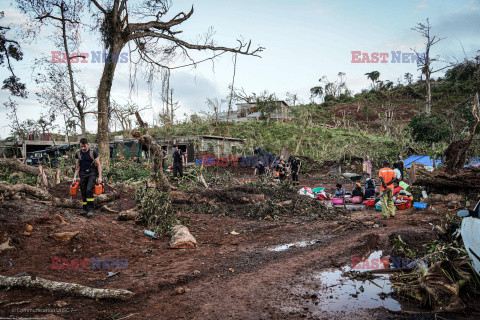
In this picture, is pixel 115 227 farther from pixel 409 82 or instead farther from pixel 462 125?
pixel 409 82

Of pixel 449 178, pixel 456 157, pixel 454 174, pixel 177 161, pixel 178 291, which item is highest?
pixel 456 157

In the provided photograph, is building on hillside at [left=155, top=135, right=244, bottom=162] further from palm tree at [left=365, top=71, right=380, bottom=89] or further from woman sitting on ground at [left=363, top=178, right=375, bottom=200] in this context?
palm tree at [left=365, top=71, right=380, bottom=89]

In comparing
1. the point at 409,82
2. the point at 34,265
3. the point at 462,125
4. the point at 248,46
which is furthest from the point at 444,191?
the point at 409,82

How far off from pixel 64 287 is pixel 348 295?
3442mm

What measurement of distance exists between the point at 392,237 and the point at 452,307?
2.62 metres

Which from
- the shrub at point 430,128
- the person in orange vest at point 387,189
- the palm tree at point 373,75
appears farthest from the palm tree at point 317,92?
the person in orange vest at point 387,189

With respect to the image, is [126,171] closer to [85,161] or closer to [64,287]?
[85,161]

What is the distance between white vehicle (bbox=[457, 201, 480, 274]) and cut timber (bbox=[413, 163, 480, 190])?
266 inches

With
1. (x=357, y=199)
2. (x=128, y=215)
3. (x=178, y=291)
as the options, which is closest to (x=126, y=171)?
(x=128, y=215)

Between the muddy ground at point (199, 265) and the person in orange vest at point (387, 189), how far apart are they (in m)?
0.41

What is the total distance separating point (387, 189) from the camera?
834 centimetres

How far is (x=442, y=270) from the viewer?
11.1 ft

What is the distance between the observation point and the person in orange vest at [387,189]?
8227mm

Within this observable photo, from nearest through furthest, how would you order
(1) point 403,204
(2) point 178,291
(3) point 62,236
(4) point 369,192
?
(2) point 178,291 → (3) point 62,236 → (1) point 403,204 → (4) point 369,192
